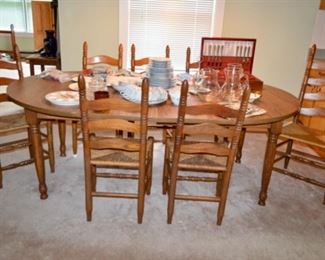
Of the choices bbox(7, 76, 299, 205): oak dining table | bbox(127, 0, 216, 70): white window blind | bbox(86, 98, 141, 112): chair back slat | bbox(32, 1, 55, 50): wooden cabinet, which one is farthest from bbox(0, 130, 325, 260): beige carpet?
bbox(32, 1, 55, 50): wooden cabinet

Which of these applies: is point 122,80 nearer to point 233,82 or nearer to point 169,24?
point 233,82

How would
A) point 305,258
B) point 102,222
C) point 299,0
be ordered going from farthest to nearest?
point 299,0 < point 102,222 < point 305,258

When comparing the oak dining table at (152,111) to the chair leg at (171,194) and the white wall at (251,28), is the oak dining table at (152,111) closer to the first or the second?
the chair leg at (171,194)

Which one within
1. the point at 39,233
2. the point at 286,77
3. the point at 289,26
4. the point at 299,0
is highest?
the point at 299,0

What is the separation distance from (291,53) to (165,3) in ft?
4.83

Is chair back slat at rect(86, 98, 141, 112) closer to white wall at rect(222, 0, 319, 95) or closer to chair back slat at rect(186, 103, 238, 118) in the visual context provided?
chair back slat at rect(186, 103, 238, 118)

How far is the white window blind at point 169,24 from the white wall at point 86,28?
20cm

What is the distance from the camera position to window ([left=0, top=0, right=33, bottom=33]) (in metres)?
7.35

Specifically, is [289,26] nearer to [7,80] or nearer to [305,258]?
[305,258]

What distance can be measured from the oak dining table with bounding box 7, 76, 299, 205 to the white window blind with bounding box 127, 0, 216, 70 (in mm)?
1312

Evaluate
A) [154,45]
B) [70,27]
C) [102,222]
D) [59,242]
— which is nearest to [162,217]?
[102,222]

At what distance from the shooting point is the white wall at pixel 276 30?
131 inches

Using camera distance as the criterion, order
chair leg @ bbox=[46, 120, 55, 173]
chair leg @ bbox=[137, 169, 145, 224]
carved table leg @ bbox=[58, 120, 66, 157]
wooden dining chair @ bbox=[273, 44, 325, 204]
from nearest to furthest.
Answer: chair leg @ bbox=[137, 169, 145, 224] → wooden dining chair @ bbox=[273, 44, 325, 204] → chair leg @ bbox=[46, 120, 55, 173] → carved table leg @ bbox=[58, 120, 66, 157]

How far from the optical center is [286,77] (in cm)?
358
